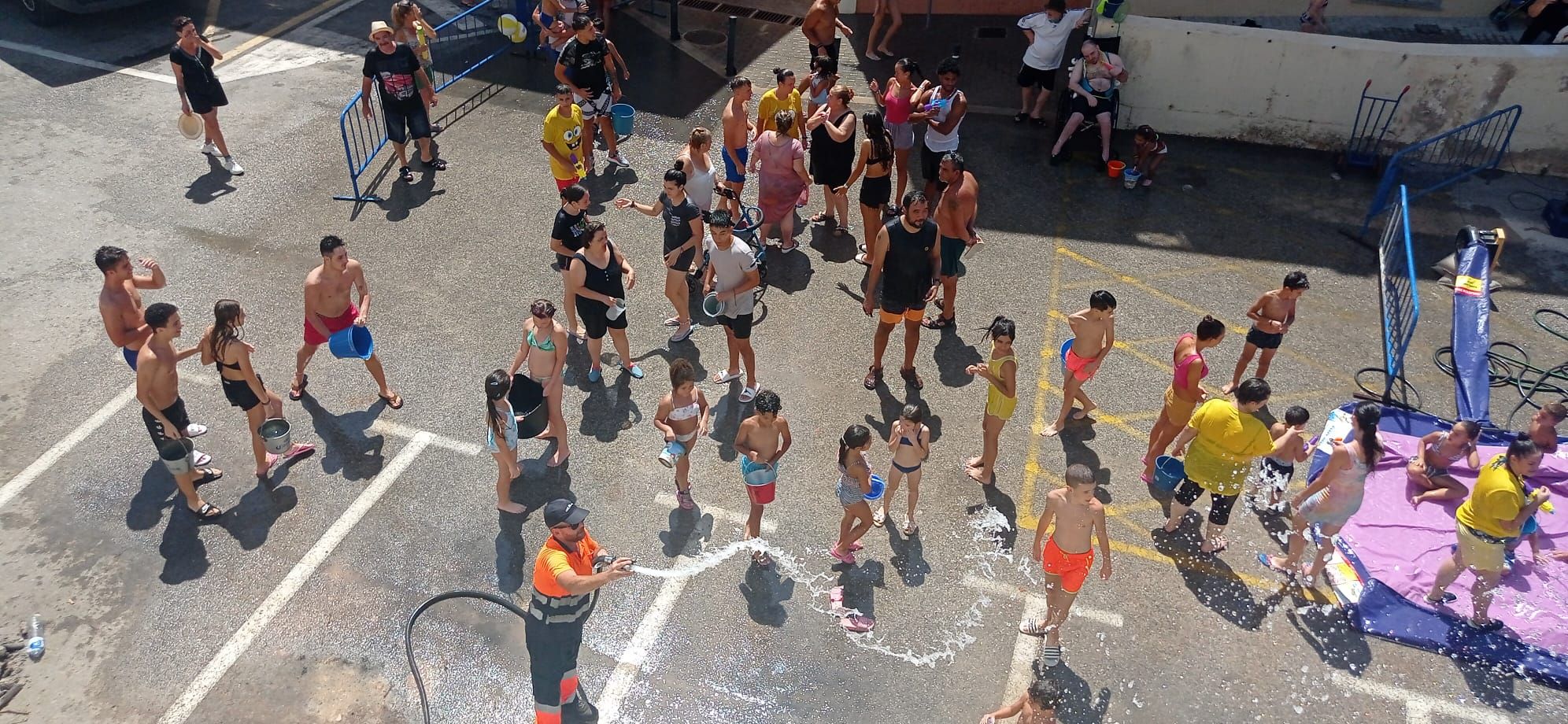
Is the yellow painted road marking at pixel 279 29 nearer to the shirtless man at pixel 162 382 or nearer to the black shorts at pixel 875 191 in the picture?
the shirtless man at pixel 162 382

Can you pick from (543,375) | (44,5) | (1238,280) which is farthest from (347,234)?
(1238,280)

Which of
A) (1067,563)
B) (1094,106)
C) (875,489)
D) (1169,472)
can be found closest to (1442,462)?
(1169,472)

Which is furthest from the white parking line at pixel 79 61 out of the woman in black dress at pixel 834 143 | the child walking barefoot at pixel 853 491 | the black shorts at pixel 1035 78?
the child walking barefoot at pixel 853 491

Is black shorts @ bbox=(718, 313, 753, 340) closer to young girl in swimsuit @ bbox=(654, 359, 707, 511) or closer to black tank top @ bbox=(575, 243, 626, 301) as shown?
black tank top @ bbox=(575, 243, 626, 301)

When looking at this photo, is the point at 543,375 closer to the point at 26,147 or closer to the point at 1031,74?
the point at 1031,74

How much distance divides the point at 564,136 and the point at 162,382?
4477 mm

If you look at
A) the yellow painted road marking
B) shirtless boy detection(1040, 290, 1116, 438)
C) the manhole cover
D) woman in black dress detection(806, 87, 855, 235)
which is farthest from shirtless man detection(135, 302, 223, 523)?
the manhole cover

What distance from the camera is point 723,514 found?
7.91 meters

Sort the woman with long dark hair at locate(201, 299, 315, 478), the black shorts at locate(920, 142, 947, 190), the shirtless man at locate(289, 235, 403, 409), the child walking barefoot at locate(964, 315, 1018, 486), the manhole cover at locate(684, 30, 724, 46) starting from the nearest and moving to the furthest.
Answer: the woman with long dark hair at locate(201, 299, 315, 478) < the child walking barefoot at locate(964, 315, 1018, 486) < the shirtless man at locate(289, 235, 403, 409) < the black shorts at locate(920, 142, 947, 190) < the manhole cover at locate(684, 30, 724, 46)

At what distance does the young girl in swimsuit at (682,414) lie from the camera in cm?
714

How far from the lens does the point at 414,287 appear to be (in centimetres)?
1032

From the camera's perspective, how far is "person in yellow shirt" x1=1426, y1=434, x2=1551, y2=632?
6.59m

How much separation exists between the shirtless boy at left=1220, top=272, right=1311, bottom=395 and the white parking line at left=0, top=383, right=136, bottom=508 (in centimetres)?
967

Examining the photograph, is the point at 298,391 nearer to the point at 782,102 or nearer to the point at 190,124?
the point at 190,124
